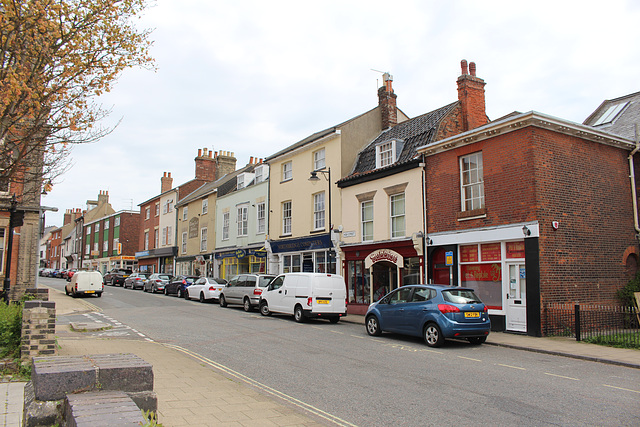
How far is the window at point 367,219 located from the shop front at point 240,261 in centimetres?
915

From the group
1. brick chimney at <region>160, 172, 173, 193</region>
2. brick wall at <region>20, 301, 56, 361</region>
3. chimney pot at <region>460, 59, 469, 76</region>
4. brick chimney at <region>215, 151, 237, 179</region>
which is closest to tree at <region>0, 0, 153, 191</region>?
brick wall at <region>20, 301, 56, 361</region>

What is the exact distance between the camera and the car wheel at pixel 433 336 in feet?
40.2

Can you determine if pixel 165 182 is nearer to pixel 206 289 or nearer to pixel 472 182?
pixel 206 289

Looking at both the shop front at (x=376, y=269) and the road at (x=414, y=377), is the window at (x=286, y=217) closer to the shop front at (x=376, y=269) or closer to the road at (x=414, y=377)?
the shop front at (x=376, y=269)

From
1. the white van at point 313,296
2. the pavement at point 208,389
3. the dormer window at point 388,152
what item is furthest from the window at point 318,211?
the pavement at point 208,389

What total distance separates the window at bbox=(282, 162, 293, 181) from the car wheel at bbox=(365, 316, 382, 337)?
46.6ft

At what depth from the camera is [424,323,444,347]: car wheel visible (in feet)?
40.2

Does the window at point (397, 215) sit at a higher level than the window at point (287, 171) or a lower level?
lower

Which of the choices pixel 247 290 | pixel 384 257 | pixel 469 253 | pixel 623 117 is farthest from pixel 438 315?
pixel 623 117

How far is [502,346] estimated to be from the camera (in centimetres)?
1281

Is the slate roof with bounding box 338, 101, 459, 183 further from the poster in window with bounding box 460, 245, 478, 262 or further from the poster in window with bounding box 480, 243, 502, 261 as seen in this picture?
the poster in window with bounding box 480, 243, 502, 261

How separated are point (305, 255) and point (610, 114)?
15.8m

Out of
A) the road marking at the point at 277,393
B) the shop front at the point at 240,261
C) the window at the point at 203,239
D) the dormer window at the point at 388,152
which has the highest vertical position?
the dormer window at the point at 388,152

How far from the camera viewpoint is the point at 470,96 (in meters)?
20.9
